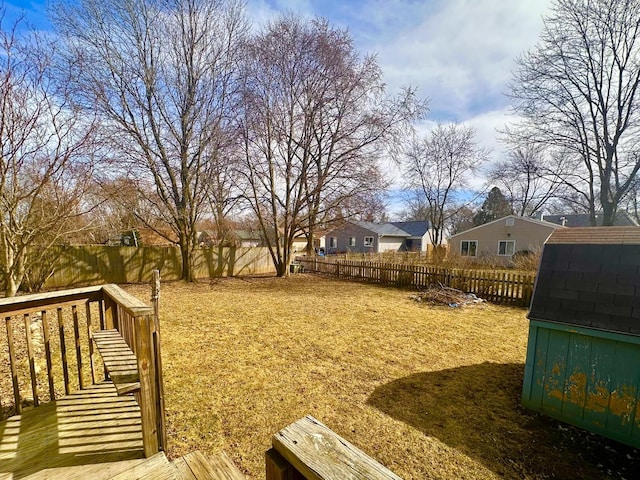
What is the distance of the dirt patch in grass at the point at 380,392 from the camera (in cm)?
251

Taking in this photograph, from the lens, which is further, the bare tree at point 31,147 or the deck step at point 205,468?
the bare tree at point 31,147

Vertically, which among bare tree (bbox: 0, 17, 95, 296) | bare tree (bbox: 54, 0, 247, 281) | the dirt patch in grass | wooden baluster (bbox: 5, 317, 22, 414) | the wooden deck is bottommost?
the dirt patch in grass

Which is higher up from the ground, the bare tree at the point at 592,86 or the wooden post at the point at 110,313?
the bare tree at the point at 592,86

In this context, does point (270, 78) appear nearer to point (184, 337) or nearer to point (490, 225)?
point (184, 337)

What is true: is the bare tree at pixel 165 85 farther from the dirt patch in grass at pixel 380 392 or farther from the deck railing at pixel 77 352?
the deck railing at pixel 77 352

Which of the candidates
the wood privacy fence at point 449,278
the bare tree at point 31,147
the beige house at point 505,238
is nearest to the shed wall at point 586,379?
the wood privacy fence at point 449,278

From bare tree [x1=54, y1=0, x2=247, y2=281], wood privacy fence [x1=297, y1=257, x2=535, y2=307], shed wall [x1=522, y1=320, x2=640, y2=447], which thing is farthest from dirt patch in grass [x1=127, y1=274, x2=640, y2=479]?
bare tree [x1=54, y1=0, x2=247, y2=281]

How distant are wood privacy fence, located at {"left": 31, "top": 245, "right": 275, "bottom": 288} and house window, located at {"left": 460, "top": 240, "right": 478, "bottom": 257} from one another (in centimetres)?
1667

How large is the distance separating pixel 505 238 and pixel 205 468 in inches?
912

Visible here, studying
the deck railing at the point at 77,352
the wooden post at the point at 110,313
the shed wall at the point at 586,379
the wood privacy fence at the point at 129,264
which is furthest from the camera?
the wood privacy fence at the point at 129,264

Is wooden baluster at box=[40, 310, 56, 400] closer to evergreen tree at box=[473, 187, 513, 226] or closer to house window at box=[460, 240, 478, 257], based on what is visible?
house window at box=[460, 240, 478, 257]

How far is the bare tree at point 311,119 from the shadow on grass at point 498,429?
31.5 feet

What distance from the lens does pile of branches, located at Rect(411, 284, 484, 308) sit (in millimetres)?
8336

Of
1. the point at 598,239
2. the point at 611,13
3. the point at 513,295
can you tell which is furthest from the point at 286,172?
the point at 611,13
